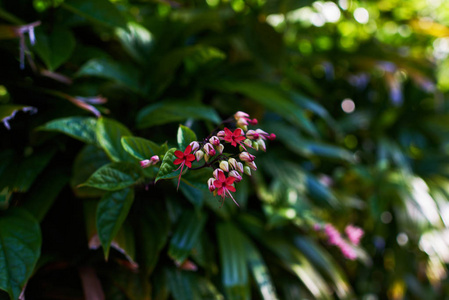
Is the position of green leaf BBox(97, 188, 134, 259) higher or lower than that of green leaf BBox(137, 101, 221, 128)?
lower

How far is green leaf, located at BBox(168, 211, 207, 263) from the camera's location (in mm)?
757

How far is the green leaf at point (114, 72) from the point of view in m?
0.82

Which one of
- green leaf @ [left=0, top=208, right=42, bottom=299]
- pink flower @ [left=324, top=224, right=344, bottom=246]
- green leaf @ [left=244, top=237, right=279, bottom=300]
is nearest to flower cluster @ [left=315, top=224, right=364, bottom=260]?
pink flower @ [left=324, top=224, right=344, bottom=246]

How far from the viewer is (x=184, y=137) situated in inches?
21.3

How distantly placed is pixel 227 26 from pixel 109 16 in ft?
1.68

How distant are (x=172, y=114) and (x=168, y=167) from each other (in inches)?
12.3

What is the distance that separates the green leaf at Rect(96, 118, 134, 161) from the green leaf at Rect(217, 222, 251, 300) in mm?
367

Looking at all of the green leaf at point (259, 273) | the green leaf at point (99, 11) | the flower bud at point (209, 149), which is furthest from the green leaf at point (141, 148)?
the green leaf at point (259, 273)

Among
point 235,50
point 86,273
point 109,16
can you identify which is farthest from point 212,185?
point 235,50

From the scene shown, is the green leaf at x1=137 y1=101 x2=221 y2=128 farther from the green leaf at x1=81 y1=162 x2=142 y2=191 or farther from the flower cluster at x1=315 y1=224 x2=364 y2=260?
the flower cluster at x1=315 y1=224 x2=364 y2=260

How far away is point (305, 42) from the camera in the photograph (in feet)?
5.45

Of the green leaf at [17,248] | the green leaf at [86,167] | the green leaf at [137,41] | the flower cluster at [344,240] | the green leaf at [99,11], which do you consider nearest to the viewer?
the green leaf at [17,248]

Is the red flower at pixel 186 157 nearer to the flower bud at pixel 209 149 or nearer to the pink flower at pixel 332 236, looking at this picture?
the flower bud at pixel 209 149

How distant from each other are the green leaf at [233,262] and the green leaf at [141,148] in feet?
1.33
